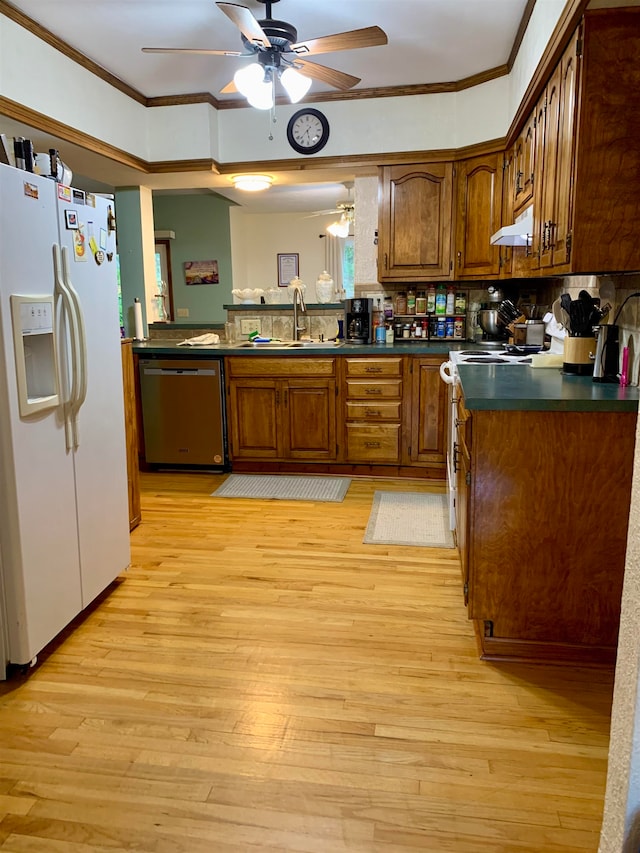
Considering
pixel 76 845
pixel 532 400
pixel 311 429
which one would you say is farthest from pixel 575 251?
pixel 311 429

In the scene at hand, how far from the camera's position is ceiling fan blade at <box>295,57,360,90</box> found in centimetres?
319

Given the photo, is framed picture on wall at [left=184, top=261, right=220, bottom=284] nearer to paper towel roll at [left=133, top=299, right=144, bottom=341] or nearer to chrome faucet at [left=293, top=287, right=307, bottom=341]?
paper towel roll at [left=133, top=299, right=144, bottom=341]

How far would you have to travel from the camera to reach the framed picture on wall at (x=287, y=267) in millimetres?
9195

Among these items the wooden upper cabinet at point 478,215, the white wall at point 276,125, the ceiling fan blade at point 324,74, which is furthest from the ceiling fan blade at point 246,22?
the wooden upper cabinet at point 478,215

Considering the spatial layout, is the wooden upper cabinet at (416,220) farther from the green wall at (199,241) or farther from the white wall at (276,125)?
the green wall at (199,241)

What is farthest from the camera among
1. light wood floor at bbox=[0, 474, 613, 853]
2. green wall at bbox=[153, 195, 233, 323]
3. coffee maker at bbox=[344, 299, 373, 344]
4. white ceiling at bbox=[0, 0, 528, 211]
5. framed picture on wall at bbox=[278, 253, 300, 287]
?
framed picture on wall at bbox=[278, 253, 300, 287]

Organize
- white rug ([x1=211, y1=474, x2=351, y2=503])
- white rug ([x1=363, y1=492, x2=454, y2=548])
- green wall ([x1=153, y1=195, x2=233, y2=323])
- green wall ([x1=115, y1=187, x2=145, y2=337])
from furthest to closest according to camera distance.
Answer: green wall ([x1=153, y1=195, x2=233, y2=323])
green wall ([x1=115, y1=187, x2=145, y2=337])
white rug ([x1=211, y1=474, x2=351, y2=503])
white rug ([x1=363, y1=492, x2=454, y2=548])

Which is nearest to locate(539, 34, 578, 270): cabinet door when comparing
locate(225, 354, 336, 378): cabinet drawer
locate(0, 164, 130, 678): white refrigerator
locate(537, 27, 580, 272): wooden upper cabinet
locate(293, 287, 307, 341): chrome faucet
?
locate(537, 27, 580, 272): wooden upper cabinet

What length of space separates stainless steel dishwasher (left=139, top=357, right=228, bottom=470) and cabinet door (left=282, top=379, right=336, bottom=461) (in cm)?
48

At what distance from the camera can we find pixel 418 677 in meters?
2.17

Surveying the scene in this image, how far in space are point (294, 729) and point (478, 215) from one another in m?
3.57

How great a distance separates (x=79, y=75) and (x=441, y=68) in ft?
7.17

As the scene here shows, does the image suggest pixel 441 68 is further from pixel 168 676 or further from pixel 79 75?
pixel 168 676

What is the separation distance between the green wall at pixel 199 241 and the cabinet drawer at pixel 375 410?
4089 mm
